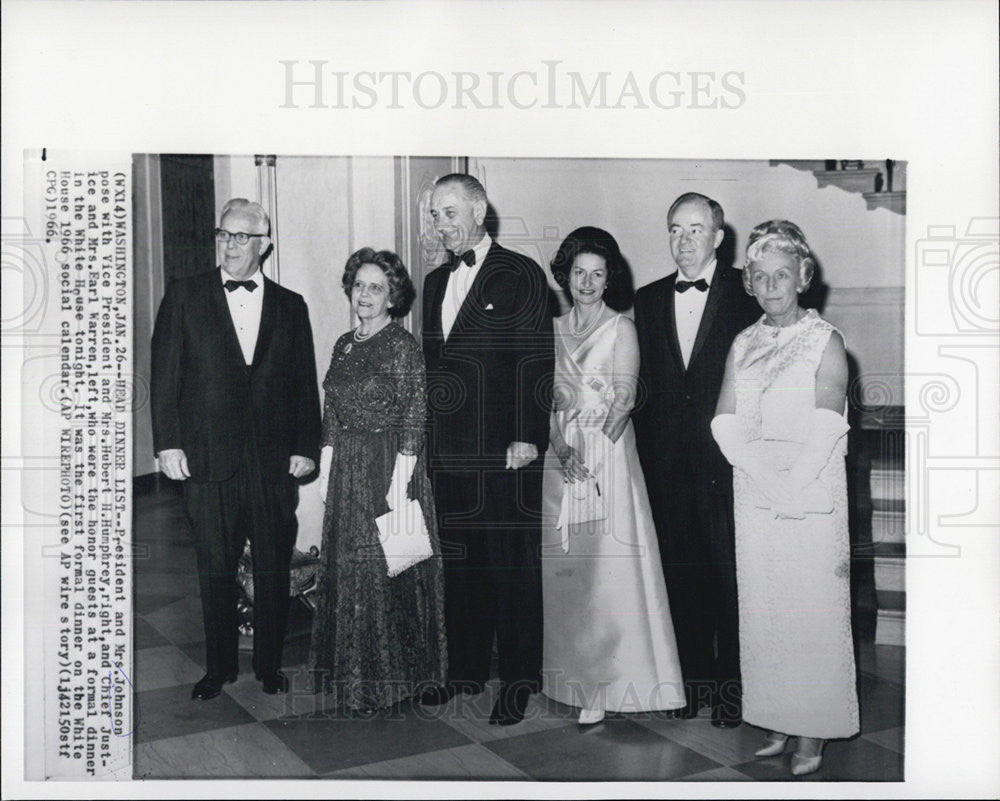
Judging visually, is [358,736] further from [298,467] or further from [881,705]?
[881,705]

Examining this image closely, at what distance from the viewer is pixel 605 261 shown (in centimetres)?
401

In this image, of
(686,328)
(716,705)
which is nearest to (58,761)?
(716,705)

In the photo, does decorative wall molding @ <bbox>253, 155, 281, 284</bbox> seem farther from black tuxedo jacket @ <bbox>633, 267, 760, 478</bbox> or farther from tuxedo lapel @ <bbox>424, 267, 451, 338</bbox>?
black tuxedo jacket @ <bbox>633, 267, 760, 478</bbox>

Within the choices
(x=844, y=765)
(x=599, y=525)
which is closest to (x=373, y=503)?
(x=599, y=525)

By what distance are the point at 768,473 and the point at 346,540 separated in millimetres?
1395

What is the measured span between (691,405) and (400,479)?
98 centimetres

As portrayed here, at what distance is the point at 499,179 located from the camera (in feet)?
13.1

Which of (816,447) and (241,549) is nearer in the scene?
(816,447)

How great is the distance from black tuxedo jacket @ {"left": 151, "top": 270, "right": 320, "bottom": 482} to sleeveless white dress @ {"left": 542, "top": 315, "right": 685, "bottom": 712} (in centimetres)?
83

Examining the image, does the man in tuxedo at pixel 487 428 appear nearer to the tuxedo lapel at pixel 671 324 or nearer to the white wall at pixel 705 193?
the white wall at pixel 705 193

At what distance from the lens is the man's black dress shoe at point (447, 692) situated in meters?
4.07

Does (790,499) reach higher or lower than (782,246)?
lower

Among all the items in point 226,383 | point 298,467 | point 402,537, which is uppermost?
point 226,383

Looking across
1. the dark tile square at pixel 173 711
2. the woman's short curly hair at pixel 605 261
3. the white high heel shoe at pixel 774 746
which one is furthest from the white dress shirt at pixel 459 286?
the white high heel shoe at pixel 774 746
